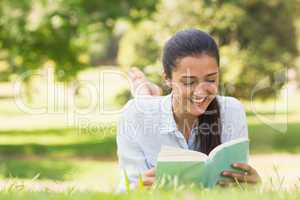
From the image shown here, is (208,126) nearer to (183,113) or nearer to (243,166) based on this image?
(183,113)

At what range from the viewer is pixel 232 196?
5.20 feet

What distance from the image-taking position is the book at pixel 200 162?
273cm

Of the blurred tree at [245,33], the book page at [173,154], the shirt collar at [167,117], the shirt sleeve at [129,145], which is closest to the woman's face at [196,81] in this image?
the shirt collar at [167,117]

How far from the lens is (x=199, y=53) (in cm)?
326

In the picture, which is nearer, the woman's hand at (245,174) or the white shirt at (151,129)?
the woman's hand at (245,174)

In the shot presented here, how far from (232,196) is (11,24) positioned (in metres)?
13.1

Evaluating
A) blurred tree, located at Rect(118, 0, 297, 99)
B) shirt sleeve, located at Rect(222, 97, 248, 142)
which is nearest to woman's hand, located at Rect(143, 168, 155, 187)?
shirt sleeve, located at Rect(222, 97, 248, 142)

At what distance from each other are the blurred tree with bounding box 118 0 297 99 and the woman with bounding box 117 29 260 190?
17.2 m

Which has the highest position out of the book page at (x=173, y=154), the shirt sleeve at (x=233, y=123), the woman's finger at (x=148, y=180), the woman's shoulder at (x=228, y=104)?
the woman's shoulder at (x=228, y=104)

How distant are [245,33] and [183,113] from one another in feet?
60.0

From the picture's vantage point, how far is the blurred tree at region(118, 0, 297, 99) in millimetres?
21156

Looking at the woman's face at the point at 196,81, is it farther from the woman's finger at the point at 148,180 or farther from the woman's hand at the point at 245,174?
the woman's finger at the point at 148,180

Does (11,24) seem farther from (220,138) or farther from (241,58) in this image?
(220,138)

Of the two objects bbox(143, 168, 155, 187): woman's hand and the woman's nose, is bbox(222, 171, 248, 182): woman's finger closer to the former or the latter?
bbox(143, 168, 155, 187): woman's hand
